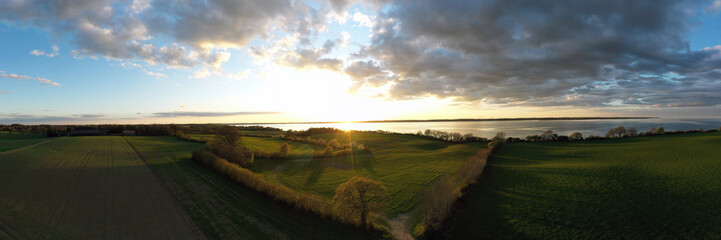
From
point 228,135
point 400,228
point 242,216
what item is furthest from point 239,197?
point 228,135

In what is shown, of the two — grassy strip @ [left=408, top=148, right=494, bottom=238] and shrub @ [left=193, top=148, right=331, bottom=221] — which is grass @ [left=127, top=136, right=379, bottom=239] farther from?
grassy strip @ [left=408, top=148, right=494, bottom=238]

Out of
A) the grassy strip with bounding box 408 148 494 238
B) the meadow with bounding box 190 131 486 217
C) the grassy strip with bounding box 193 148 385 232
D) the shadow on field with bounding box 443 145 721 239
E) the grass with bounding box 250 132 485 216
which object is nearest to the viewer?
the shadow on field with bounding box 443 145 721 239

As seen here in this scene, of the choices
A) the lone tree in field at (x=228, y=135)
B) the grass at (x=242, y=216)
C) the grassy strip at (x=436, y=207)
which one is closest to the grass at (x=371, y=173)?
the grassy strip at (x=436, y=207)

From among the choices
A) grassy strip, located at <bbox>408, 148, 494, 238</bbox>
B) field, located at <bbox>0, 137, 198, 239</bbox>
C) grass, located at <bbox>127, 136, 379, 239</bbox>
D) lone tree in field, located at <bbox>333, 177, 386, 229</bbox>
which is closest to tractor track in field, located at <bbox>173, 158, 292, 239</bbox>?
grass, located at <bbox>127, 136, 379, 239</bbox>

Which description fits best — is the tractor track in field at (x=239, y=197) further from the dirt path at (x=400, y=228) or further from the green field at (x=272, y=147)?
the green field at (x=272, y=147)

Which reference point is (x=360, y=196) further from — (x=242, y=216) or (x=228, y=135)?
(x=228, y=135)

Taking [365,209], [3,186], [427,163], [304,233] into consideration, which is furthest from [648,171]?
[3,186]
